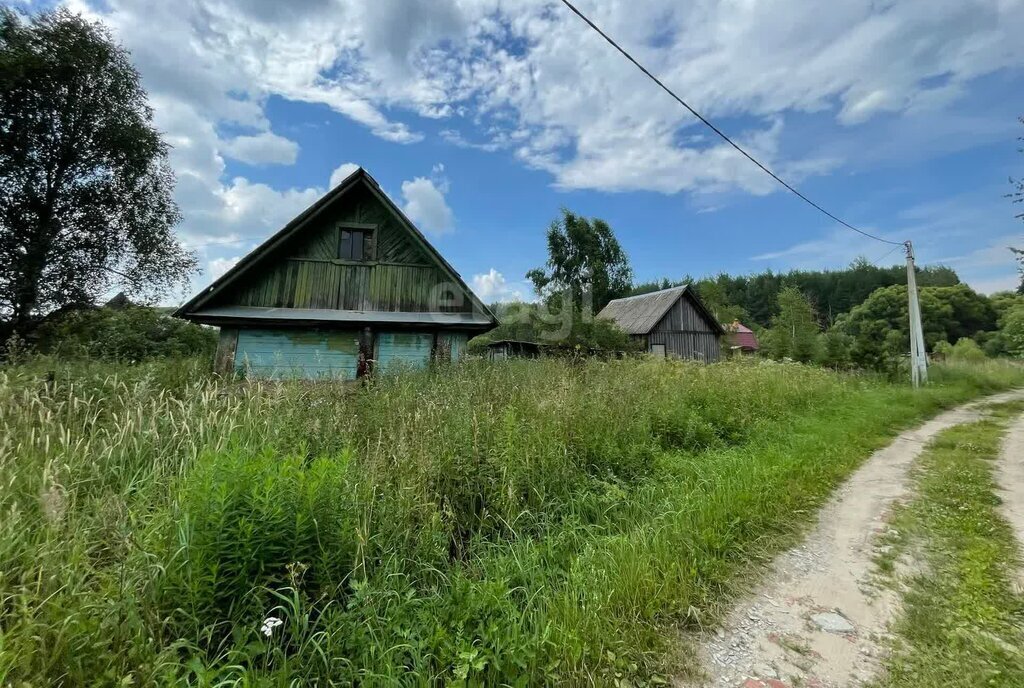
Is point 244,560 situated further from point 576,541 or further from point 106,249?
point 106,249

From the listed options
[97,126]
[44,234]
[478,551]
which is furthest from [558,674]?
[97,126]

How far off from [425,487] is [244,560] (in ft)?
4.48

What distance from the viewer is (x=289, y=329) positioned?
400 inches

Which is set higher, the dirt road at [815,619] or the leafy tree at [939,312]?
the leafy tree at [939,312]

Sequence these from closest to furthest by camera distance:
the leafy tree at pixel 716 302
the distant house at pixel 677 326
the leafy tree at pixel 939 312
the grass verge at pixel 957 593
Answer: the grass verge at pixel 957 593 < the distant house at pixel 677 326 < the leafy tree at pixel 716 302 < the leafy tree at pixel 939 312

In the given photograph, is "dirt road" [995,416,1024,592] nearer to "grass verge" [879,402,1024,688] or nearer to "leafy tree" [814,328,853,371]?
"grass verge" [879,402,1024,688]

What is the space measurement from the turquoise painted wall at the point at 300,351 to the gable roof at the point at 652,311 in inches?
624

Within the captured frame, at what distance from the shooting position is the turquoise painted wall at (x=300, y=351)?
32.6 feet

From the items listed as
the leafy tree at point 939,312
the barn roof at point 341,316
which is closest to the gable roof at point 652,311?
the barn roof at point 341,316

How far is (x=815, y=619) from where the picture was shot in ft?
8.63

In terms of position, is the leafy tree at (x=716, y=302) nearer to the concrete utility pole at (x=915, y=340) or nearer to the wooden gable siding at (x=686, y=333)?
the wooden gable siding at (x=686, y=333)

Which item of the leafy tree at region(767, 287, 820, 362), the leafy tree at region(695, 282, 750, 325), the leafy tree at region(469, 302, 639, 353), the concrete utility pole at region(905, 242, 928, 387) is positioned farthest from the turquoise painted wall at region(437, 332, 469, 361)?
the leafy tree at region(695, 282, 750, 325)

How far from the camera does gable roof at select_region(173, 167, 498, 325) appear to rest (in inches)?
374

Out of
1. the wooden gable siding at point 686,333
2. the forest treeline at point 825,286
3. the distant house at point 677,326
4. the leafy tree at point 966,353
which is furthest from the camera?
the forest treeline at point 825,286
